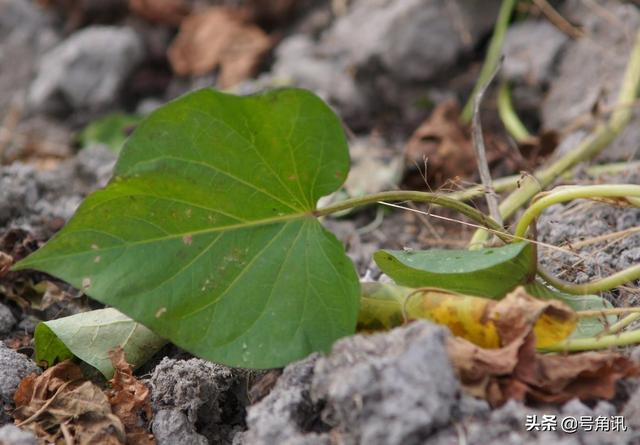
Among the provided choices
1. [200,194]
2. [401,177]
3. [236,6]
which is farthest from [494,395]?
[236,6]

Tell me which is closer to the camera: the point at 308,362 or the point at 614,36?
the point at 308,362

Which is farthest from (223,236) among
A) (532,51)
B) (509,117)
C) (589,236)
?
(532,51)

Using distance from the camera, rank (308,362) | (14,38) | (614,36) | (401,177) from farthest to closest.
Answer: (14,38), (614,36), (401,177), (308,362)

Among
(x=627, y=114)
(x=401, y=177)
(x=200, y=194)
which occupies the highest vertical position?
(x=200, y=194)

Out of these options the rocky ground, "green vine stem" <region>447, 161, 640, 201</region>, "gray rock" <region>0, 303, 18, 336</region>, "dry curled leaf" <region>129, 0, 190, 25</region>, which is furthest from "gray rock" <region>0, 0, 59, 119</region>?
"green vine stem" <region>447, 161, 640, 201</region>

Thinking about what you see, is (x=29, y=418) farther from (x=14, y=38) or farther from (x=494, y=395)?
(x=14, y=38)

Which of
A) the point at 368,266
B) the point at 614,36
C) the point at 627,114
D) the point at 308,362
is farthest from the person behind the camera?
the point at 614,36
